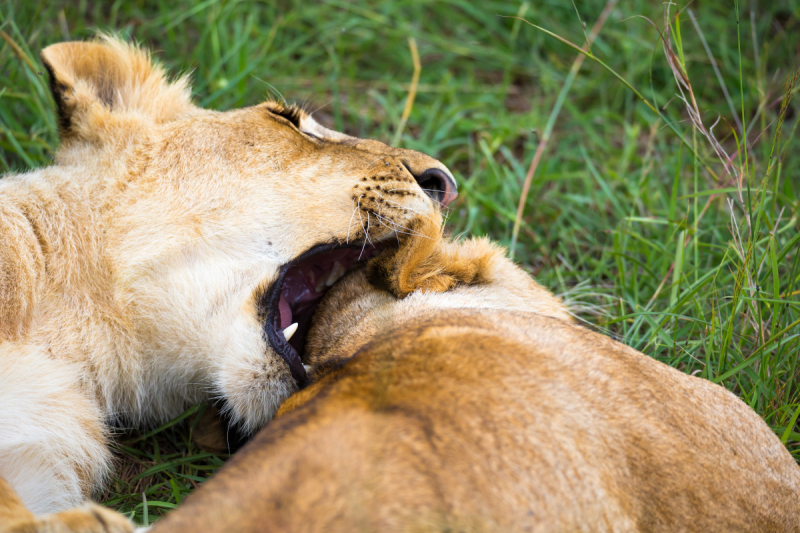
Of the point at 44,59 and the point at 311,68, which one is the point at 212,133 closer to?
the point at 44,59

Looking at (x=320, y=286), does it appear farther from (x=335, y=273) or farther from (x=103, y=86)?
(x=103, y=86)

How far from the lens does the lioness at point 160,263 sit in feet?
7.35

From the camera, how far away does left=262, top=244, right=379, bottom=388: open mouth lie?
2.28 meters

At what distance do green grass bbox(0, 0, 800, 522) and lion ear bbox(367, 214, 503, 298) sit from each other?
2.65 ft

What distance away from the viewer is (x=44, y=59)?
273 centimetres

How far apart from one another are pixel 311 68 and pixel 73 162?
7.60 feet

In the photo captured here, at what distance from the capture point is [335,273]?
2576 millimetres

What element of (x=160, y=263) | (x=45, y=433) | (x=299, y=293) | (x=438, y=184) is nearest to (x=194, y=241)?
(x=160, y=263)

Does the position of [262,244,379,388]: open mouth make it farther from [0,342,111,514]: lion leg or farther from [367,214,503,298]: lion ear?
[0,342,111,514]: lion leg

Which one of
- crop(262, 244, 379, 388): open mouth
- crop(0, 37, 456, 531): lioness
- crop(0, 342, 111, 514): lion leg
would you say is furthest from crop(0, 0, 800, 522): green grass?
crop(262, 244, 379, 388): open mouth

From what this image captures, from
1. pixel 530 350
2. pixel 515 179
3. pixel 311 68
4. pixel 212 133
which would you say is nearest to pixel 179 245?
pixel 212 133

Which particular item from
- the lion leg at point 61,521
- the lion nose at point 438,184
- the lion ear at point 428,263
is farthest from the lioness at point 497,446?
the lion nose at point 438,184

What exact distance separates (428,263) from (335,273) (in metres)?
0.39

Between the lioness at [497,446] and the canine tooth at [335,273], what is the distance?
0.50 metres
